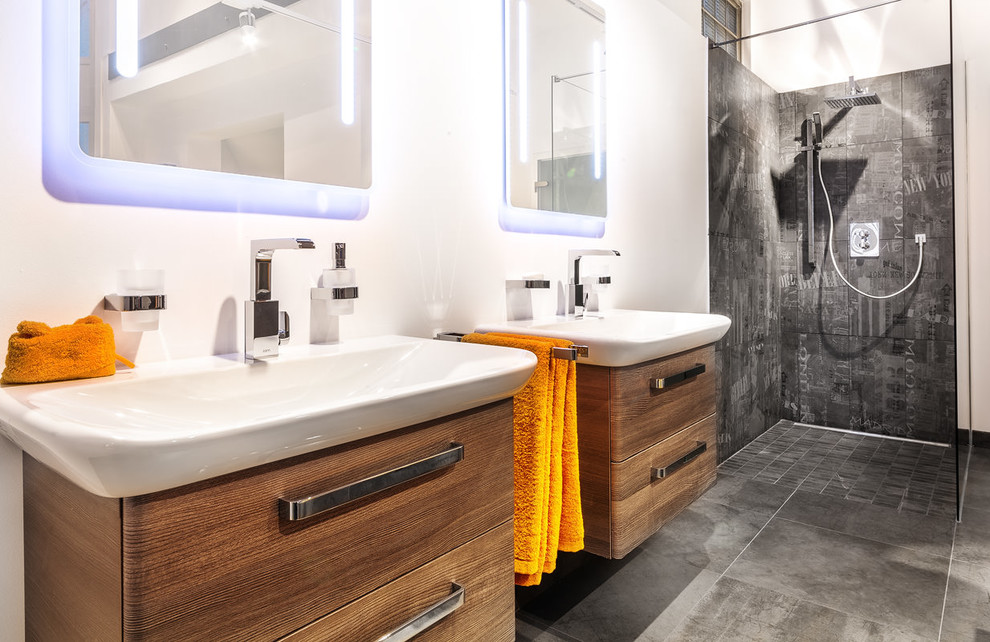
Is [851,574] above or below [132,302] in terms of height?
below

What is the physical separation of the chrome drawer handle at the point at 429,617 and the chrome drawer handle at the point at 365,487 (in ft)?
0.66

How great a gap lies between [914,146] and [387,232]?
10.4 feet

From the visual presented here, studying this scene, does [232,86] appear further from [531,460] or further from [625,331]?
[625,331]

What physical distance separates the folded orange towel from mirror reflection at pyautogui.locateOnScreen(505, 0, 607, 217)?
1.15 meters

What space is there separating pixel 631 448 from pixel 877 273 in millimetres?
2763

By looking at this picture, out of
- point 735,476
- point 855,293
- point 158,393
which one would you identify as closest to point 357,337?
point 158,393

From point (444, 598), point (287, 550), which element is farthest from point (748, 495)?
point (287, 550)

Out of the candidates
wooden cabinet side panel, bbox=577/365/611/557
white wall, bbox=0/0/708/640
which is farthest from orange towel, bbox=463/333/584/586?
white wall, bbox=0/0/708/640

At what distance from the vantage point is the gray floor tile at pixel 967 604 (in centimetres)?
164

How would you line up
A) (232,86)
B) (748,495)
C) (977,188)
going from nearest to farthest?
(232,86) → (748,495) → (977,188)

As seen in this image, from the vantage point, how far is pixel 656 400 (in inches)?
59.9

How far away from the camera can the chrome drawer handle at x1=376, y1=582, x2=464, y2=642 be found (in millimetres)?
875

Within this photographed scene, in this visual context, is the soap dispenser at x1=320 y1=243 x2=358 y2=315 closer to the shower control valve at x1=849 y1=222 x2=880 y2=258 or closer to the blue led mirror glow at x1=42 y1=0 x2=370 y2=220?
the blue led mirror glow at x1=42 y1=0 x2=370 y2=220

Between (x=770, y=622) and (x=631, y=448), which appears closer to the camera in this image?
(x=631, y=448)
